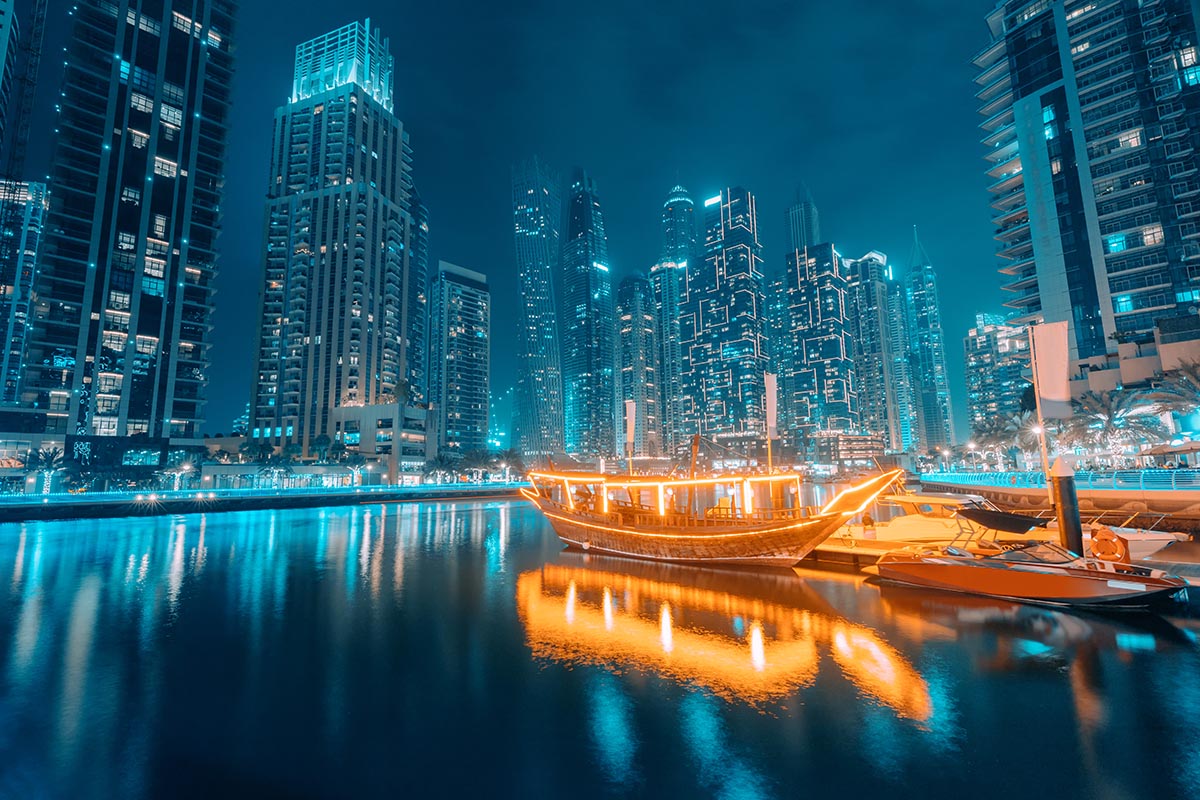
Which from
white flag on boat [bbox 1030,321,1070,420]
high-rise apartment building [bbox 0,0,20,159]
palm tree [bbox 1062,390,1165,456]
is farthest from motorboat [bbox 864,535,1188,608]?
high-rise apartment building [bbox 0,0,20,159]

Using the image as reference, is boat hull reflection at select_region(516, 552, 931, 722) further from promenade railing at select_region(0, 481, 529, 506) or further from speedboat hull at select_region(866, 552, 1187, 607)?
promenade railing at select_region(0, 481, 529, 506)

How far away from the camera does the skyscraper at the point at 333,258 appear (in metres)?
117

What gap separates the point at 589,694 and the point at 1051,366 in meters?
21.1

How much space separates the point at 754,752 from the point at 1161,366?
76.7 m

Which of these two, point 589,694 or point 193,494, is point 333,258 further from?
point 589,694

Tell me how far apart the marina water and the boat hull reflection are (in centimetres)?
11

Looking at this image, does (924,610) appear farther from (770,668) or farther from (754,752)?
(754,752)

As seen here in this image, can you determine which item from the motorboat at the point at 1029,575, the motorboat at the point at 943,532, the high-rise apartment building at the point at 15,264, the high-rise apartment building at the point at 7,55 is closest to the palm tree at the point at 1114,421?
the motorboat at the point at 943,532

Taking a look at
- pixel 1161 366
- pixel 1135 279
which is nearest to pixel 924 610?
pixel 1161 366

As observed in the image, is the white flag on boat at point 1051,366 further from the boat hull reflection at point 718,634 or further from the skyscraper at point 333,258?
the skyscraper at point 333,258

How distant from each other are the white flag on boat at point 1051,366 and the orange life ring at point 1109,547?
4411mm

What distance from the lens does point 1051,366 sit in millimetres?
20344

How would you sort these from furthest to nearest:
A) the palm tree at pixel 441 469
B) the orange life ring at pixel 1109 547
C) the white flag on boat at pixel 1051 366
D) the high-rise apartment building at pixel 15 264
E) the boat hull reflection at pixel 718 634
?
the palm tree at pixel 441 469 → the high-rise apartment building at pixel 15 264 → the white flag on boat at pixel 1051 366 → the orange life ring at pixel 1109 547 → the boat hull reflection at pixel 718 634

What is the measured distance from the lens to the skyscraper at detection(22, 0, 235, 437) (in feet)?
255
